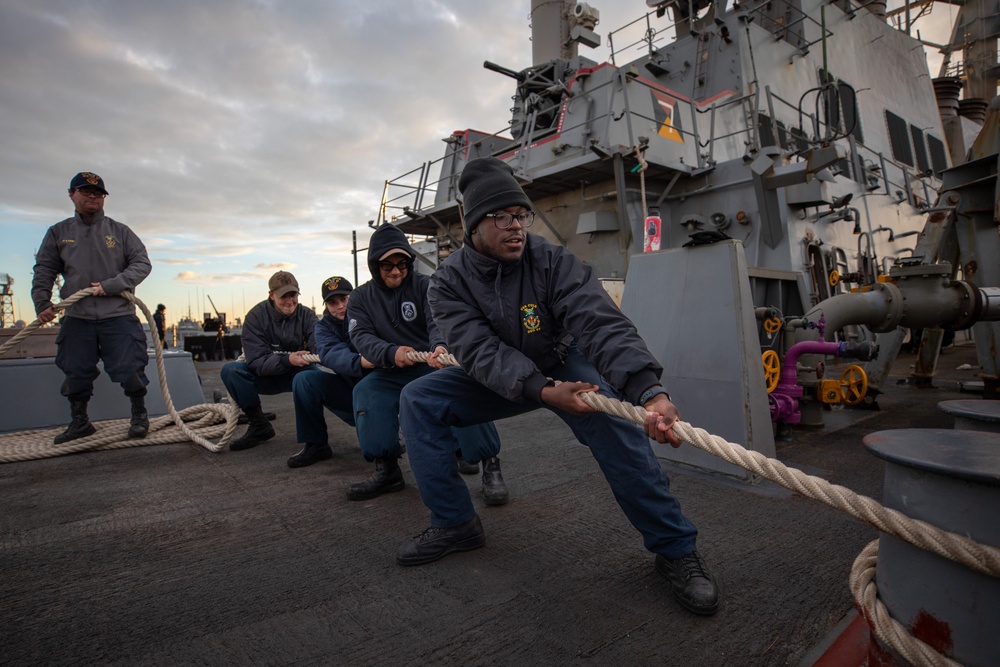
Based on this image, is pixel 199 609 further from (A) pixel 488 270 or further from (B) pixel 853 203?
(B) pixel 853 203

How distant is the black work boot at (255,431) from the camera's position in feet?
13.6

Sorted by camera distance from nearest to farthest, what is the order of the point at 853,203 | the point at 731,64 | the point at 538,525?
the point at 538,525, the point at 853,203, the point at 731,64

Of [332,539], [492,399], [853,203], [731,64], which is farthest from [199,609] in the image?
[731,64]

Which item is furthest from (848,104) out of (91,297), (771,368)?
(91,297)

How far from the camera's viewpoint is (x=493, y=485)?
9.12 ft

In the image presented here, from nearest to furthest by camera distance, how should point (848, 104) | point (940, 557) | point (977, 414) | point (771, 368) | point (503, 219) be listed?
point (940, 557) → point (977, 414) → point (503, 219) → point (771, 368) → point (848, 104)

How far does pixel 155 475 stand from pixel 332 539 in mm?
1817

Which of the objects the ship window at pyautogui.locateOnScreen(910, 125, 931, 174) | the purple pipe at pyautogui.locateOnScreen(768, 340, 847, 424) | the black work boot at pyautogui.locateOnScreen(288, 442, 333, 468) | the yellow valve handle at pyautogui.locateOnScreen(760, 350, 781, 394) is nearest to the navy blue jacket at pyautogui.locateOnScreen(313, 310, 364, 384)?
the black work boot at pyautogui.locateOnScreen(288, 442, 333, 468)

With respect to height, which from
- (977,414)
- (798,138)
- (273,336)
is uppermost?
(798,138)

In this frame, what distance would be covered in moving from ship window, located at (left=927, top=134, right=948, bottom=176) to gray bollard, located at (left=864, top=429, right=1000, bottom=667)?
53.1ft

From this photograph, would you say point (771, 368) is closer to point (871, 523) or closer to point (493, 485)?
point (493, 485)

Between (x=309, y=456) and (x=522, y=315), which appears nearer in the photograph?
(x=522, y=315)

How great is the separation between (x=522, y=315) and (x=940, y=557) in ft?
4.53

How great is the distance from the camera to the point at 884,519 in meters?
1.09
